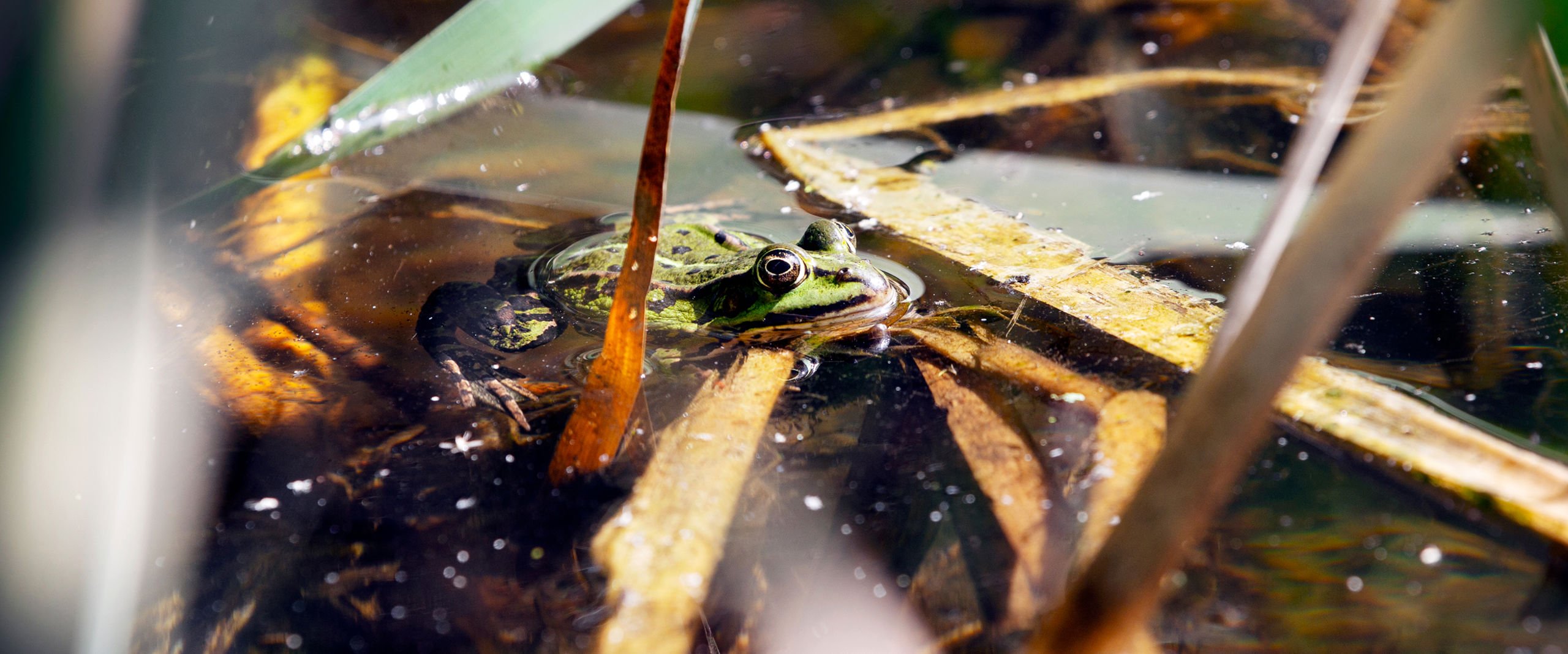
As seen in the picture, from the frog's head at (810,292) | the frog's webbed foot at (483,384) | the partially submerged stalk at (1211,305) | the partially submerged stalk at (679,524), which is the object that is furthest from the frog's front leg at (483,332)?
the partially submerged stalk at (1211,305)

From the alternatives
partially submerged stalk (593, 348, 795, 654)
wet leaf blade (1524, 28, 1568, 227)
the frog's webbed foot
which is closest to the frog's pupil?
partially submerged stalk (593, 348, 795, 654)

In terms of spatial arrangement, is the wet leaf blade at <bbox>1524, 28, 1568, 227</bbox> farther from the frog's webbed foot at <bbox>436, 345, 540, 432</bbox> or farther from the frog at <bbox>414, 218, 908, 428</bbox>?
the frog's webbed foot at <bbox>436, 345, 540, 432</bbox>

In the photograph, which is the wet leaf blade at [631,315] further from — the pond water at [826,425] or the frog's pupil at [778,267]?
the frog's pupil at [778,267]


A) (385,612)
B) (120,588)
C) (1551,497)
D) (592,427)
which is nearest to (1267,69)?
(1551,497)

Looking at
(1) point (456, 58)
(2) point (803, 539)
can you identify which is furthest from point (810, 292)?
(1) point (456, 58)

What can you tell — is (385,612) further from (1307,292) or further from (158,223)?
(158,223)
